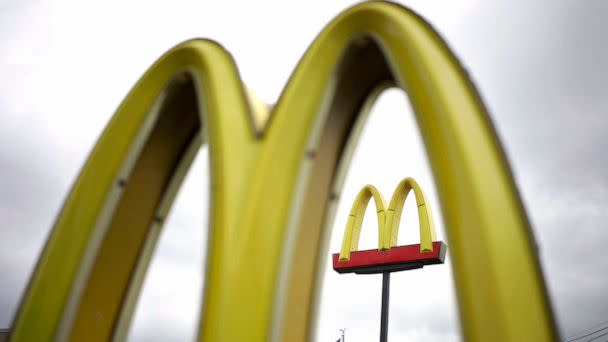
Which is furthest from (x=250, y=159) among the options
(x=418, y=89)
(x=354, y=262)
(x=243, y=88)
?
(x=354, y=262)

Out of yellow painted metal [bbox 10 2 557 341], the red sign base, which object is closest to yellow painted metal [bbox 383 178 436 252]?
the red sign base

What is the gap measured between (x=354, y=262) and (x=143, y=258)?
941 cm

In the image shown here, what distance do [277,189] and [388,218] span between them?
29.9 feet

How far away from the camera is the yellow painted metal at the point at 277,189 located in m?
2.59

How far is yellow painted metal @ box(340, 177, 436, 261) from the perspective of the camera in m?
11.8

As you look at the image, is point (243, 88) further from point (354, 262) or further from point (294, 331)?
point (354, 262)

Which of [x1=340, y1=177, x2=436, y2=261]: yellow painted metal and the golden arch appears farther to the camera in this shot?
the golden arch

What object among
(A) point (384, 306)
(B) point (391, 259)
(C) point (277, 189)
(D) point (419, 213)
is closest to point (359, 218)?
(B) point (391, 259)

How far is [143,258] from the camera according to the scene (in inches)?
211

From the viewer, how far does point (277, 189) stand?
3344 millimetres

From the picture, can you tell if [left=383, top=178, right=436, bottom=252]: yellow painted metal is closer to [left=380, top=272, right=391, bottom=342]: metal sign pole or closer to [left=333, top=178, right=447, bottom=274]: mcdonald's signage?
[left=333, top=178, right=447, bottom=274]: mcdonald's signage

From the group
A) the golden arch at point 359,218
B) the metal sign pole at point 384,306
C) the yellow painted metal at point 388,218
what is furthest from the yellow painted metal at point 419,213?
the metal sign pole at point 384,306

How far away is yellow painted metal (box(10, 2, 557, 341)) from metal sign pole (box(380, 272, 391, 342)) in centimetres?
968

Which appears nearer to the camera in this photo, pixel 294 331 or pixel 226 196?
pixel 226 196
